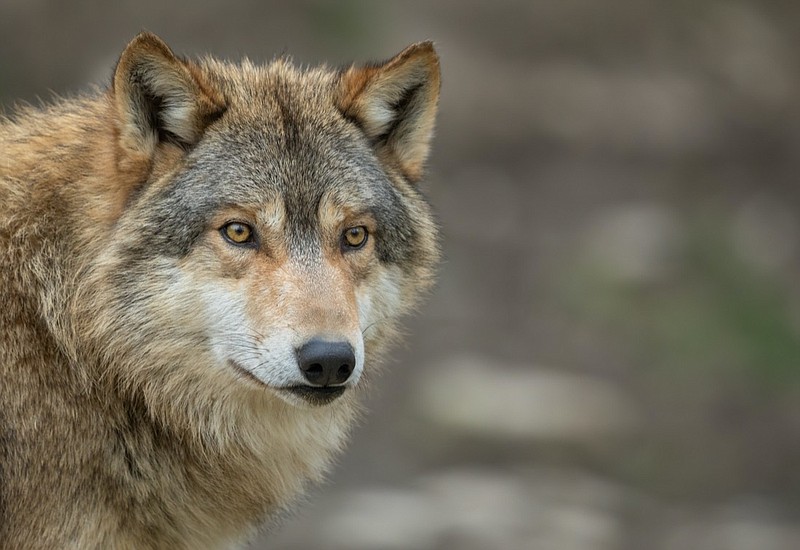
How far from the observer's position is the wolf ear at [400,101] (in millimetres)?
6832

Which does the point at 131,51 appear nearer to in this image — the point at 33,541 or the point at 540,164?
the point at 33,541

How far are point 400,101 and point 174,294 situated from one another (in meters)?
1.94

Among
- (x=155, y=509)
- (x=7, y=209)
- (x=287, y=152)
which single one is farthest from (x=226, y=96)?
(x=155, y=509)

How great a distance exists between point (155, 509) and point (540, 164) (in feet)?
45.2

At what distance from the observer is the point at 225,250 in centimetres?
614

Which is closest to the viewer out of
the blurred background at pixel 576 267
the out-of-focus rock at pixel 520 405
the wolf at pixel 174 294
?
the wolf at pixel 174 294

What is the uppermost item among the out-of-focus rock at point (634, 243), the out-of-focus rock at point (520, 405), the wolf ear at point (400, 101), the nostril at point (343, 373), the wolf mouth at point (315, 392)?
the out-of-focus rock at point (634, 243)

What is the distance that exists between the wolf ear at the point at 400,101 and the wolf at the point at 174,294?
0.07 metres

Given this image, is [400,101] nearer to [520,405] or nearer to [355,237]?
[355,237]

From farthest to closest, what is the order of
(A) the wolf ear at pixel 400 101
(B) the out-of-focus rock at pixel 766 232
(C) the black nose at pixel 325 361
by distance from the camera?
(B) the out-of-focus rock at pixel 766 232
(A) the wolf ear at pixel 400 101
(C) the black nose at pixel 325 361

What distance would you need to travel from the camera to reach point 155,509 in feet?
20.6

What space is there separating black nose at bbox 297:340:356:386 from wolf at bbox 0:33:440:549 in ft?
0.03

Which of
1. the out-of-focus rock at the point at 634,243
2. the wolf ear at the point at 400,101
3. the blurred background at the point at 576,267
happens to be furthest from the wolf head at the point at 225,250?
the out-of-focus rock at the point at 634,243

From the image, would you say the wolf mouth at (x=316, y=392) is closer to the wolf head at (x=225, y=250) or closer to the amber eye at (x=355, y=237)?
the wolf head at (x=225, y=250)
